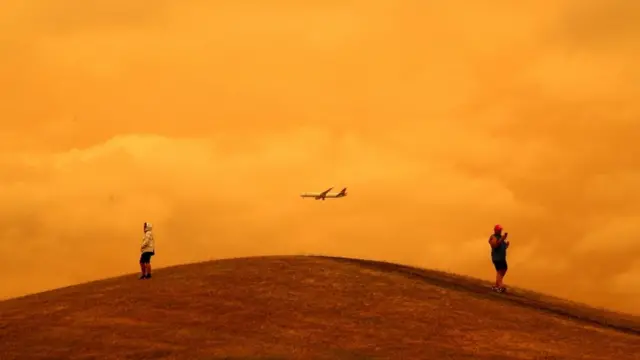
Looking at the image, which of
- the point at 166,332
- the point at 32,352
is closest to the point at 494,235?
the point at 166,332

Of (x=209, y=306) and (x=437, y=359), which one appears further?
(x=209, y=306)

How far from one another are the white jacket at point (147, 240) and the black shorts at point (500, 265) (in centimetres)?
1207

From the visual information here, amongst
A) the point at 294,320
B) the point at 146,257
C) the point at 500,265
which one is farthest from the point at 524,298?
the point at 146,257

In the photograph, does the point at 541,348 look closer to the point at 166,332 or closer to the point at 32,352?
the point at 166,332

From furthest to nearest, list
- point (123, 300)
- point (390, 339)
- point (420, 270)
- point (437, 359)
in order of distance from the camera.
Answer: point (420, 270) → point (123, 300) → point (390, 339) → point (437, 359)

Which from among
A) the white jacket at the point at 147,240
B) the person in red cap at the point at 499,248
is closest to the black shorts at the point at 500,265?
the person in red cap at the point at 499,248

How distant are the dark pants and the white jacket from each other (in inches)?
475

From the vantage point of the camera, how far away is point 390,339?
19.4 meters

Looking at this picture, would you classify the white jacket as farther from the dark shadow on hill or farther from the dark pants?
the dark pants

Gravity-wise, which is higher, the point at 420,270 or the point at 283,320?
the point at 420,270

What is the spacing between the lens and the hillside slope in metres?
18.5

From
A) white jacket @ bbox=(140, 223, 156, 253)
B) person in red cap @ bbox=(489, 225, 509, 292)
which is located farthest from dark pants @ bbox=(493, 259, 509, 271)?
white jacket @ bbox=(140, 223, 156, 253)

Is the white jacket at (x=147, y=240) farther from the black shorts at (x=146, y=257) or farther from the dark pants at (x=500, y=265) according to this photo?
the dark pants at (x=500, y=265)

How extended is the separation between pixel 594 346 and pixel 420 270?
1065cm
